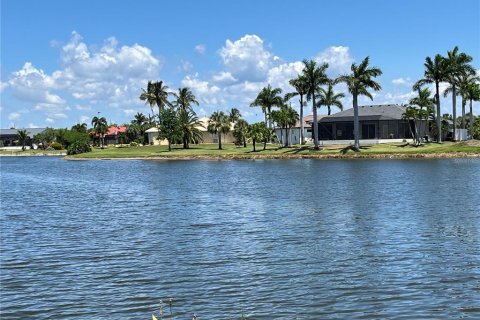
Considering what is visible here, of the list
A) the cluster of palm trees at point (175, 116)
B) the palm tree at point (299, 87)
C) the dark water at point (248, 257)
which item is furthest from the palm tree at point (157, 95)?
the dark water at point (248, 257)

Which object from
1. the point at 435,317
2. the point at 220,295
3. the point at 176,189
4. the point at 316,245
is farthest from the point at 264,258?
the point at 176,189

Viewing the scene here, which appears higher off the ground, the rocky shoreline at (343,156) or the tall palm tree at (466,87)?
the tall palm tree at (466,87)

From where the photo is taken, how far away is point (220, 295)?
640 inches

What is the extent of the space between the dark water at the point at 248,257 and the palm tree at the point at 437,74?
6516cm

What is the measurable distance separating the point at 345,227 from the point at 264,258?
800 cm

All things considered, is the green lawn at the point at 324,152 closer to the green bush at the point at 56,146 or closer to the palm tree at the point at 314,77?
the palm tree at the point at 314,77

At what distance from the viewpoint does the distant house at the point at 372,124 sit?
11662 centimetres

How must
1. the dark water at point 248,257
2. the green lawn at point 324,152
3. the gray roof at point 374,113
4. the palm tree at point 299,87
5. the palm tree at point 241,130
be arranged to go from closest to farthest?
the dark water at point 248,257
the green lawn at point 324,152
the palm tree at point 299,87
the gray roof at point 374,113
the palm tree at point 241,130

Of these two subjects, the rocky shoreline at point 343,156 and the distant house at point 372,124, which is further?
the distant house at point 372,124

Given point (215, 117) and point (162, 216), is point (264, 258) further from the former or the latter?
point (215, 117)

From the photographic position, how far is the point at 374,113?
119688mm

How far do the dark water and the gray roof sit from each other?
7567cm

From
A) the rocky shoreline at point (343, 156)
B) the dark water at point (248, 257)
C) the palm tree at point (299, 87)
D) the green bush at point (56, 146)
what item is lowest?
the dark water at point (248, 257)

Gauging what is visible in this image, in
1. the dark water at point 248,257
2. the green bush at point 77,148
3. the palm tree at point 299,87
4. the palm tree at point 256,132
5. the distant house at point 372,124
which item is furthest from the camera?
the green bush at point 77,148
